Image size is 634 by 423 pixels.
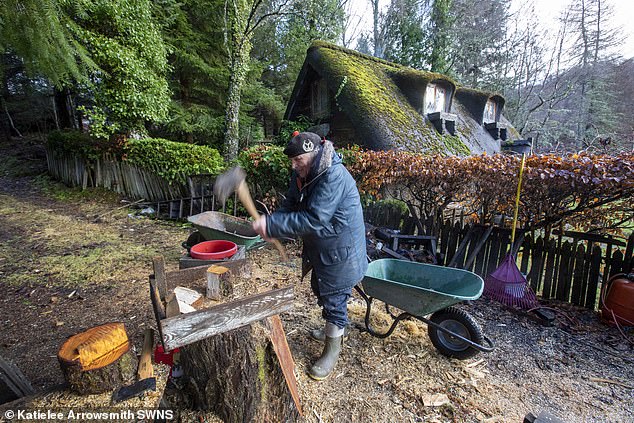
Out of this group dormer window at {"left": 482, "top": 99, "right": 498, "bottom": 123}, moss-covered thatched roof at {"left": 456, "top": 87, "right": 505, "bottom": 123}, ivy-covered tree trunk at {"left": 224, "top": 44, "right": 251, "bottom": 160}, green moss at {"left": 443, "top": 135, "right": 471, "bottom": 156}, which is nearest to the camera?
green moss at {"left": 443, "top": 135, "right": 471, "bottom": 156}


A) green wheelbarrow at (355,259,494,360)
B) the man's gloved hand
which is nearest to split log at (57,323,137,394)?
the man's gloved hand

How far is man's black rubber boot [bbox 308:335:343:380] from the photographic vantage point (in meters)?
2.38

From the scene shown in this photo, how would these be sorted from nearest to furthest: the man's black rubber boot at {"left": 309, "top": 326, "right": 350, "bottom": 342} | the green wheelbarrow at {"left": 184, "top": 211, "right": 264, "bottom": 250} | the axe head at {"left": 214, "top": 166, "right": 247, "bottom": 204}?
the axe head at {"left": 214, "top": 166, "right": 247, "bottom": 204} → the man's black rubber boot at {"left": 309, "top": 326, "right": 350, "bottom": 342} → the green wheelbarrow at {"left": 184, "top": 211, "right": 264, "bottom": 250}

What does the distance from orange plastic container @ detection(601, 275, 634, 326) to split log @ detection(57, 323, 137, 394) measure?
4565 millimetres

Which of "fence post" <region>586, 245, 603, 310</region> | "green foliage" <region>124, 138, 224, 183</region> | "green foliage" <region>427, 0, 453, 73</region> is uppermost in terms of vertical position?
"green foliage" <region>427, 0, 453, 73</region>

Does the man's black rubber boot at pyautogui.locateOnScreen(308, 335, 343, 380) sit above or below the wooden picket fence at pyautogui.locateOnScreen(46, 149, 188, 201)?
below

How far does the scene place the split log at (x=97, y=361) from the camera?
1.56 meters

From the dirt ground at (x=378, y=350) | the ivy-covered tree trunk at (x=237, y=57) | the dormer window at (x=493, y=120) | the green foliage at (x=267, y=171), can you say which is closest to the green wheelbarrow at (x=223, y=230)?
the dirt ground at (x=378, y=350)

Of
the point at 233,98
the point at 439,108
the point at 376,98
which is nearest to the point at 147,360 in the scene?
the point at 376,98

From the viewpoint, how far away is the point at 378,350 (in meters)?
2.76

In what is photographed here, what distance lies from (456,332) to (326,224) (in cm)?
165

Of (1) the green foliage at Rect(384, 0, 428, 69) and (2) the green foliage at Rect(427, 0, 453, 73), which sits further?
(1) the green foliage at Rect(384, 0, 428, 69)

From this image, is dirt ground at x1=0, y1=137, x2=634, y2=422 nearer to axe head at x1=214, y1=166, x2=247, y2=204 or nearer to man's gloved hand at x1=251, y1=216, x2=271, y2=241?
man's gloved hand at x1=251, y1=216, x2=271, y2=241

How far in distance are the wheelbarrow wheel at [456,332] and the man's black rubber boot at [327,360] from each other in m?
0.96
